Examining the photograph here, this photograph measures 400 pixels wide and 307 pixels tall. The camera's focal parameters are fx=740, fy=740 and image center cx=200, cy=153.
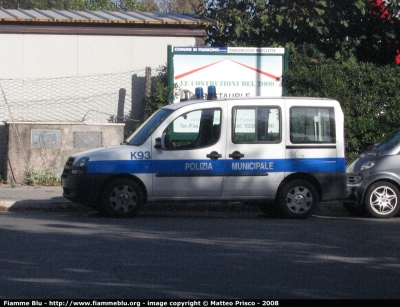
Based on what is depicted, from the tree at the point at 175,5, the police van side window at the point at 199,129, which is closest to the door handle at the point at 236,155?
the police van side window at the point at 199,129

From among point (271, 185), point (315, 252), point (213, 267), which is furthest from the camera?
point (271, 185)

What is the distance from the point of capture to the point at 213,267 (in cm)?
786

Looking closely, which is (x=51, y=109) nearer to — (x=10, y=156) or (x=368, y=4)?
(x=10, y=156)

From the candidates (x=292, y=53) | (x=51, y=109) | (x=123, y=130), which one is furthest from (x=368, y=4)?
(x=51, y=109)

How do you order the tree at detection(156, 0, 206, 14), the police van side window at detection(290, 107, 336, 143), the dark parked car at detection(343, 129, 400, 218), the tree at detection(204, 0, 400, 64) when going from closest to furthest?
the police van side window at detection(290, 107, 336, 143), the dark parked car at detection(343, 129, 400, 218), the tree at detection(204, 0, 400, 64), the tree at detection(156, 0, 206, 14)

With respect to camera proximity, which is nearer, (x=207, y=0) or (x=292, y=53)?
(x=292, y=53)

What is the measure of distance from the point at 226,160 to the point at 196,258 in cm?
363

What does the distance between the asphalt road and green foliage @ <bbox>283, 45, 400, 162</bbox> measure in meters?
4.62

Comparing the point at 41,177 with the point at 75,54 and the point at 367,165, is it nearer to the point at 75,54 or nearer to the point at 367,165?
the point at 75,54

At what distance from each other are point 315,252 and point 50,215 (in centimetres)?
516

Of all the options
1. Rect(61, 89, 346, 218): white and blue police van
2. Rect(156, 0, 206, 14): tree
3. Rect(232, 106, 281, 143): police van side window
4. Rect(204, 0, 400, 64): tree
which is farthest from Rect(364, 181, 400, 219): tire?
Rect(156, 0, 206, 14): tree

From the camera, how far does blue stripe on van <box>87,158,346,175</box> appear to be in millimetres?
11531

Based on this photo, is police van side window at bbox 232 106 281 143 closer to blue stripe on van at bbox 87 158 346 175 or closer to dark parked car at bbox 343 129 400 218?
blue stripe on van at bbox 87 158 346 175

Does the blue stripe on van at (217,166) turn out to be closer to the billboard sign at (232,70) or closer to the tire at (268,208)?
the tire at (268,208)
